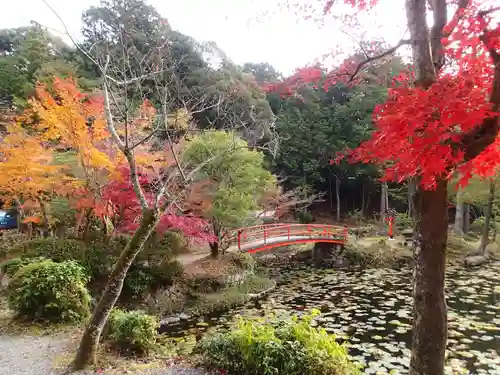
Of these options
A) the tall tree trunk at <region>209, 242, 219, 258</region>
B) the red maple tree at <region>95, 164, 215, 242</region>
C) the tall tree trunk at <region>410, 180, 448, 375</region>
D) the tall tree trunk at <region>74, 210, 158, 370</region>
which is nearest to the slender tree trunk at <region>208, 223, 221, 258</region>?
the tall tree trunk at <region>209, 242, 219, 258</region>

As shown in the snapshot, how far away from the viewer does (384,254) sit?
51.2 feet

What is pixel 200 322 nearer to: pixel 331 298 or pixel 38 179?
pixel 331 298

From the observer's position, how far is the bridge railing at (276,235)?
1323 cm

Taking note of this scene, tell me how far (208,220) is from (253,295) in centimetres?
277

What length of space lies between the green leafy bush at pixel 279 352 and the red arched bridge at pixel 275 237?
758 centimetres

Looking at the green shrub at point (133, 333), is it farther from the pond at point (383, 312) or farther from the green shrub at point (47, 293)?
the pond at point (383, 312)

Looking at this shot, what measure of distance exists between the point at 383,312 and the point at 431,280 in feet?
20.7

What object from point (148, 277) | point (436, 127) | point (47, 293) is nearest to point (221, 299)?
point (148, 277)

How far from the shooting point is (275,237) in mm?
14672

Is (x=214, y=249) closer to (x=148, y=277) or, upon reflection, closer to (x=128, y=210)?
(x=148, y=277)

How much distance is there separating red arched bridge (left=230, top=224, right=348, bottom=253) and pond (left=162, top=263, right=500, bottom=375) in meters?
1.45

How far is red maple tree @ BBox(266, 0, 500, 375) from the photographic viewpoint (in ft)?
8.68

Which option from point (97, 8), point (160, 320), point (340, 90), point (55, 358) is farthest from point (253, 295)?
point (340, 90)

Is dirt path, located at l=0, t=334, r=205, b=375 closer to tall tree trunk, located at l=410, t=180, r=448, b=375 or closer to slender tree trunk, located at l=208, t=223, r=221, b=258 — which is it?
tall tree trunk, located at l=410, t=180, r=448, b=375
